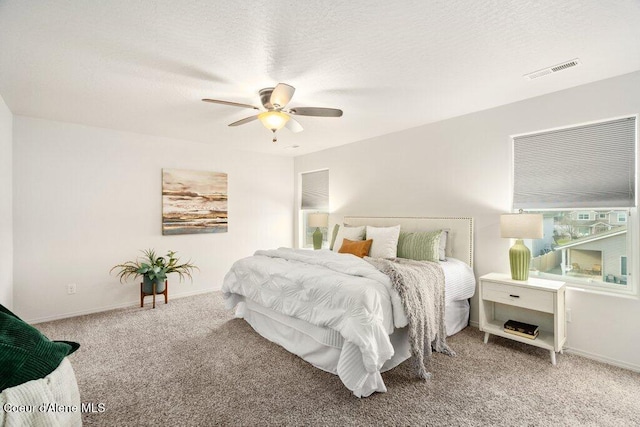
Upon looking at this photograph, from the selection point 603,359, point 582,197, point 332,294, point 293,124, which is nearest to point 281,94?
point 293,124

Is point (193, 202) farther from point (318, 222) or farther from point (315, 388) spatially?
point (315, 388)

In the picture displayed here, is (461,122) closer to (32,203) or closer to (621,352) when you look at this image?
(621,352)

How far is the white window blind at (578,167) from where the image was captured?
261 cm

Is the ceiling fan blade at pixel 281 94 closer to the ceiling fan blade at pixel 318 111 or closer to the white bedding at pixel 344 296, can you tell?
the ceiling fan blade at pixel 318 111

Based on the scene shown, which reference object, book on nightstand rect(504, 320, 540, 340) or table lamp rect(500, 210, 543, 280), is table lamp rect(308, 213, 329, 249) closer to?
table lamp rect(500, 210, 543, 280)

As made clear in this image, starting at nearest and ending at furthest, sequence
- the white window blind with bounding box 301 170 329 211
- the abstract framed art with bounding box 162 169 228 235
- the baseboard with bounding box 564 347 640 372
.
Answer: 1. the baseboard with bounding box 564 347 640 372
2. the abstract framed art with bounding box 162 169 228 235
3. the white window blind with bounding box 301 170 329 211

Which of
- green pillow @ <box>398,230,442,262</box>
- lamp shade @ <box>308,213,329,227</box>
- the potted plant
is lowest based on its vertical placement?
the potted plant

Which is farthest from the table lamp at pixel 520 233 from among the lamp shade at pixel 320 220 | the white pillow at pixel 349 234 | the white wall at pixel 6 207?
the white wall at pixel 6 207

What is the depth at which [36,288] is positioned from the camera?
3.68m

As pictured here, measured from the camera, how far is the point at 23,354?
3.84 feet

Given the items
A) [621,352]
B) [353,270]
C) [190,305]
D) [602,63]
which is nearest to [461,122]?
[602,63]

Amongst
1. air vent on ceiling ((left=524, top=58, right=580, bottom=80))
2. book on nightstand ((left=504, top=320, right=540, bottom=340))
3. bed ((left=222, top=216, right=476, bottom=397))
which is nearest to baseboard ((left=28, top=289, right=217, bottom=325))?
bed ((left=222, top=216, right=476, bottom=397))

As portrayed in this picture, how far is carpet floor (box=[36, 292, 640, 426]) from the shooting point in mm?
1917

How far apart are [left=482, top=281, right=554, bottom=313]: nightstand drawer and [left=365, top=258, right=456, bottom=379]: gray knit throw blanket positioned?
0.53 metres
